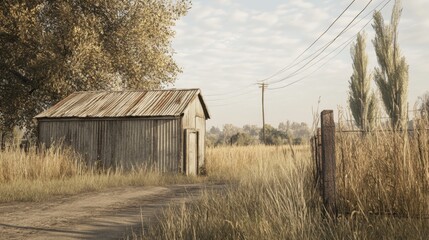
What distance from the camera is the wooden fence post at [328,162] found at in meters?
5.07

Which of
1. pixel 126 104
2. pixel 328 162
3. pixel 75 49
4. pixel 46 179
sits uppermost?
pixel 75 49

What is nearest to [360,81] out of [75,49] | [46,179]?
[75,49]

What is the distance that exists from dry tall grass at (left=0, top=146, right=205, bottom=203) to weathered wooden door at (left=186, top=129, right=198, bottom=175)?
1046mm

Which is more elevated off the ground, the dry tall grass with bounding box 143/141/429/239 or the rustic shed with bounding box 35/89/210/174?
the rustic shed with bounding box 35/89/210/174

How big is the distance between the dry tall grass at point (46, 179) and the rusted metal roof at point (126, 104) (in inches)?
104

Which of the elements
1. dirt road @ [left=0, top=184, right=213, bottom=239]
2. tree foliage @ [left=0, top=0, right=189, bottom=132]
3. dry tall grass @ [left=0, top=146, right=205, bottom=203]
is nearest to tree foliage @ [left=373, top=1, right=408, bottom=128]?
tree foliage @ [left=0, top=0, right=189, bottom=132]

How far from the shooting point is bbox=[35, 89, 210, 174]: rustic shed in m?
15.1

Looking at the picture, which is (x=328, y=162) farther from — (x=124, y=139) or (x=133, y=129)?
(x=124, y=139)

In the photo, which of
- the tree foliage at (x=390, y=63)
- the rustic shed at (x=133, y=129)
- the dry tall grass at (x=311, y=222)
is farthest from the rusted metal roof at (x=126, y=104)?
the tree foliage at (x=390, y=63)

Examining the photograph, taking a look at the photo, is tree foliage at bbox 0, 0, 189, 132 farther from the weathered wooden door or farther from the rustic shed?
the weathered wooden door

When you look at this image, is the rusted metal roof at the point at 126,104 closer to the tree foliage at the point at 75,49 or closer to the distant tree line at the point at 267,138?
the tree foliage at the point at 75,49

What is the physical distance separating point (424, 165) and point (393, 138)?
1.91 feet

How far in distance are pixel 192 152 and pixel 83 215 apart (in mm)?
9127

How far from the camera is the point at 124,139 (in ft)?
51.0
